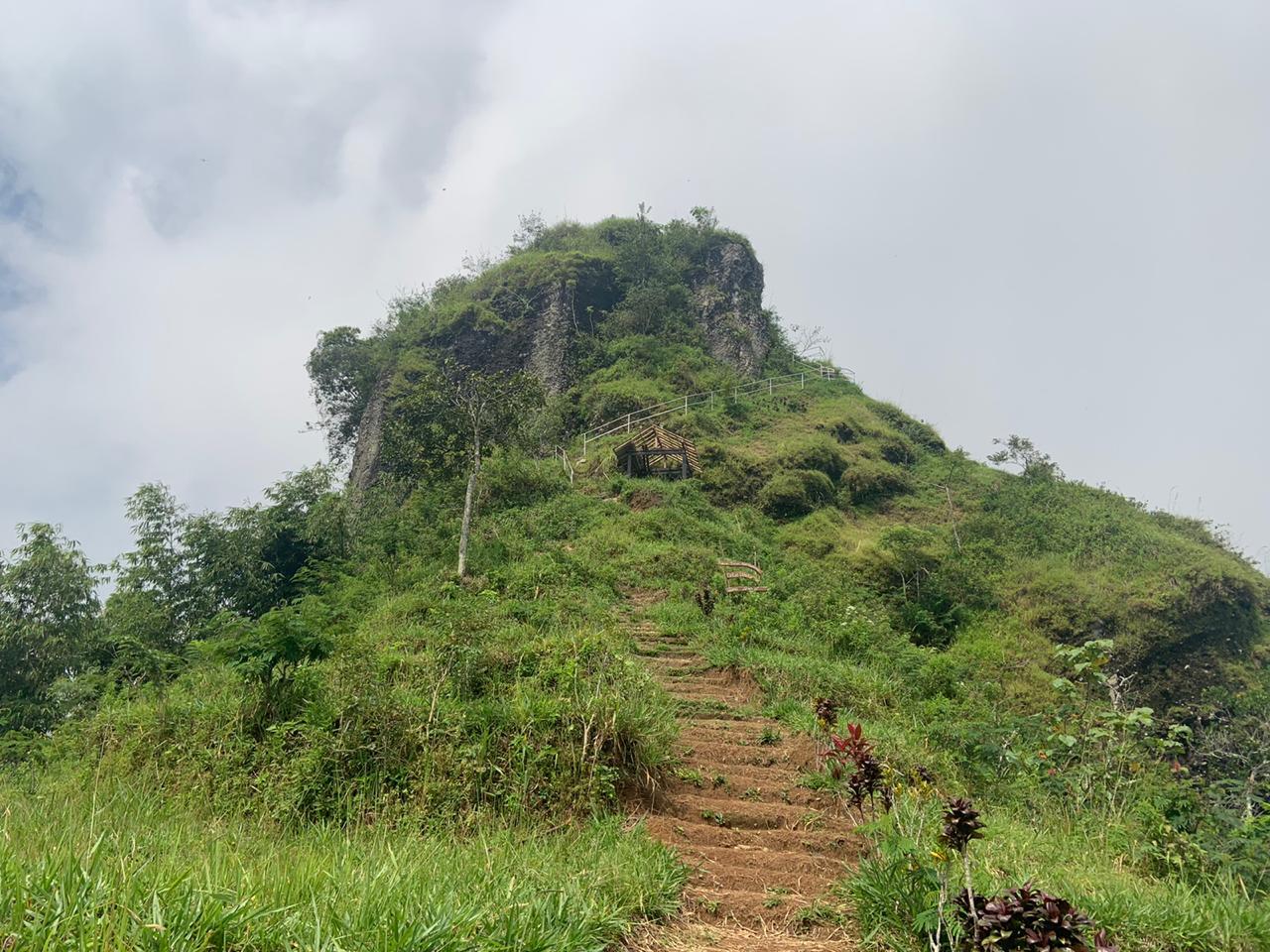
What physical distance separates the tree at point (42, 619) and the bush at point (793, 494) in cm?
2038

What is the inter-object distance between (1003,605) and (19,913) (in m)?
22.5

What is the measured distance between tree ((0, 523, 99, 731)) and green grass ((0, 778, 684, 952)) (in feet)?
51.3

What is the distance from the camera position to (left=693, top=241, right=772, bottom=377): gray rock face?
41.4 meters

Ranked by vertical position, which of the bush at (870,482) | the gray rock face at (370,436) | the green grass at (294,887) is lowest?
the green grass at (294,887)

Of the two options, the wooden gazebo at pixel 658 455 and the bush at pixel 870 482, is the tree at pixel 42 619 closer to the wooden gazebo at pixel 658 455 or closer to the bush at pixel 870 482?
the wooden gazebo at pixel 658 455

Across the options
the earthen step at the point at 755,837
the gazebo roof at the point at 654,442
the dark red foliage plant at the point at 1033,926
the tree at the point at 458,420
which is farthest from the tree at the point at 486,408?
the dark red foliage plant at the point at 1033,926

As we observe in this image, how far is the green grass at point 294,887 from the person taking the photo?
7.24ft

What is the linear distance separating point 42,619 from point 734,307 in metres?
36.5

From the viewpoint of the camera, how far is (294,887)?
8.96ft

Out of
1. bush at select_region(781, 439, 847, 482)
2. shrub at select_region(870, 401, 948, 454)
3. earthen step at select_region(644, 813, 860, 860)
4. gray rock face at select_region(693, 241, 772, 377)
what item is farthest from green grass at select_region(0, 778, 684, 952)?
gray rock face at select_region(693, 241, 772, 377)

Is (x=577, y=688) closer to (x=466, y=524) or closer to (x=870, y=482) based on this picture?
(x=466, y=524)

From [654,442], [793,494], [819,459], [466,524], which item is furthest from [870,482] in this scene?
[466,524]

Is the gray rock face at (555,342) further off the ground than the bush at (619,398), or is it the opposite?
the gray rock face at (555,342)

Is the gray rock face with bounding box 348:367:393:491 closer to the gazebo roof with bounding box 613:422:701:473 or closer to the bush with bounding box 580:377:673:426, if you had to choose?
the bush with bounding box 580:377:673:426
